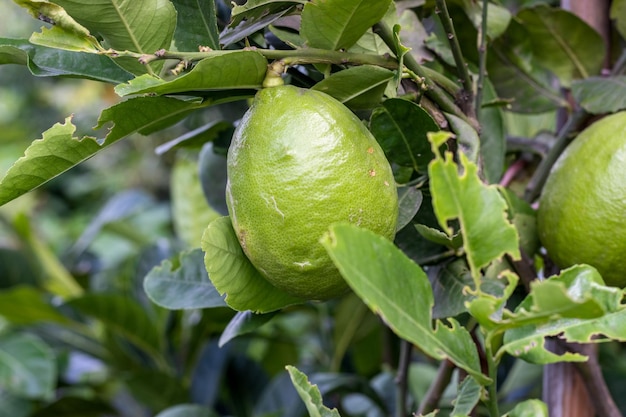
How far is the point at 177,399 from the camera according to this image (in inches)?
40.1

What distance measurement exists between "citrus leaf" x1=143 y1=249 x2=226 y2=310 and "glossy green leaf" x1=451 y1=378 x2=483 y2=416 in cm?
23

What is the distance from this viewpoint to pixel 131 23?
1.44 ft

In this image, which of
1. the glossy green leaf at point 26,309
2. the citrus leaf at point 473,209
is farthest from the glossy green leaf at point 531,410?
the glossy green leaf at point 26,309

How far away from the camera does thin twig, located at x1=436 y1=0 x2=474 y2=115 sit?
0.50 m

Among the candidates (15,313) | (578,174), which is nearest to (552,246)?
(578,174)

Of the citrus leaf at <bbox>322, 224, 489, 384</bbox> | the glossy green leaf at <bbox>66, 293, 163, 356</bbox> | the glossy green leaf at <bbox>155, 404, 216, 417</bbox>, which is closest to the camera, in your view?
the citrus leaf at <bbox>322, 224, 489, 384</bbox>

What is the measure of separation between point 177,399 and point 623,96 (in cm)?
75

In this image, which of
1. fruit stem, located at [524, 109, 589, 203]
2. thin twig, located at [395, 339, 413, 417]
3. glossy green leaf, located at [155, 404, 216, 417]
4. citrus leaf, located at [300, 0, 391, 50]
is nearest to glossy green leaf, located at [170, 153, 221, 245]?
glossy green leaf, located at [155, 404, 216, 417]

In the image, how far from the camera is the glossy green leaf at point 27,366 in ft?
3.42

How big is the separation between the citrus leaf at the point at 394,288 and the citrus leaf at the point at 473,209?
0.10 ft

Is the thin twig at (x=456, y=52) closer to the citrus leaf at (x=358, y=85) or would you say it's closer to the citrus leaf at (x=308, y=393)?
the citrus leaf at (x=358, y=85)

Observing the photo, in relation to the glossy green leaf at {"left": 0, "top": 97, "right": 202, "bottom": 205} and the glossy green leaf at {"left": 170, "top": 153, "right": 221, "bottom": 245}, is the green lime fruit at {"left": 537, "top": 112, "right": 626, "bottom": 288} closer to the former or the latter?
the glossy green leaf at {"left": 0, "top": 97, "right": 202, "bottom": 205}

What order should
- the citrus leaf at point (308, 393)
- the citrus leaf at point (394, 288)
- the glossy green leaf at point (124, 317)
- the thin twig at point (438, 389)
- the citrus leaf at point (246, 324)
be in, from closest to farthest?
the citrus leaf at point (394, 288)
the citrus leaf at point (308, 393)
the citrus leaf at point (246, 324)
the thin twig at point (438, 389)
the glossy green leaf at point (124, 317)

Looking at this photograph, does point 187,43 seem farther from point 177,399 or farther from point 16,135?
point 16,135
